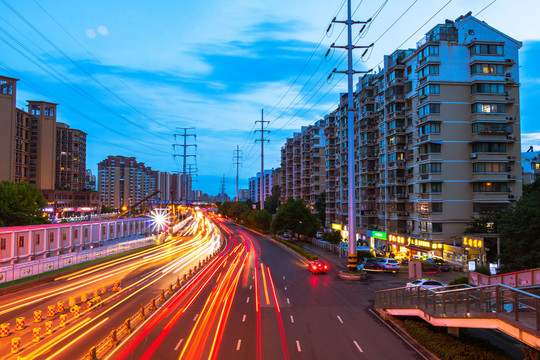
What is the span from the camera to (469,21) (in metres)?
47.1

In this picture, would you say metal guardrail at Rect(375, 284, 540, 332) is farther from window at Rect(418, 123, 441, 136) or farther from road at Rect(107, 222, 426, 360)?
window at Rect(418, 123, 441, 136)

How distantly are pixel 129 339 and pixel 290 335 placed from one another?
779 cm

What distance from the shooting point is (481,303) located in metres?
13.0

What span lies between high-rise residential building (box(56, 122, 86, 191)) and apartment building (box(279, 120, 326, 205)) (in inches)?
3559

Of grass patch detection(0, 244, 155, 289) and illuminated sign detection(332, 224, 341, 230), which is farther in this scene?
illuminated sign detection(332, 224, 341, 230)

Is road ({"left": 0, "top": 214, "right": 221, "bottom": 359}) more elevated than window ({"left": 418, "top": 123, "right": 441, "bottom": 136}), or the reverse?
window ({"left": 418, "top": 123, "right": 441, "bottom": 136})

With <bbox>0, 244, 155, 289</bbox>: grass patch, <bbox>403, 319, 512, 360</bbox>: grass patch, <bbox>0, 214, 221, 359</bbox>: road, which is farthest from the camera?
<bbox>0, 244, 155, 289</bbox>: grass patch

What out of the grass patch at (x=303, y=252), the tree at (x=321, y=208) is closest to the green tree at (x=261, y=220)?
the tree at (x=321, y=208)

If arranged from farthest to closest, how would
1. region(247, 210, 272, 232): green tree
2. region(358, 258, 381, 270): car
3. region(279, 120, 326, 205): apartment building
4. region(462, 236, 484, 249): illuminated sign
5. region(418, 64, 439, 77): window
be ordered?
region(279, 120, 326, 205): apartment building
region(247, 210, 272, 232): green tree
region(418, 64, 439, 77): window
region(358, 258, 381, 270): car
region(462, 236, 484, 249): illuminated sign

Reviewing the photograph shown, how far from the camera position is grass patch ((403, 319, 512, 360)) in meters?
15.2

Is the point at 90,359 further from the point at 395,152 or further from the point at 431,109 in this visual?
the point at 395,152

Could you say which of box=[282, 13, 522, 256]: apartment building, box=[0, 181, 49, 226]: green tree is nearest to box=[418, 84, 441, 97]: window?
box=[282, 13, 522, 256]: apartment building

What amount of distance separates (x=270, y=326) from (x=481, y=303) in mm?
10982

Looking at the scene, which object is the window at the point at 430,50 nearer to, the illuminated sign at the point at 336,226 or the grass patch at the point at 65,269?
the illuminated sign at the point at 336,226
